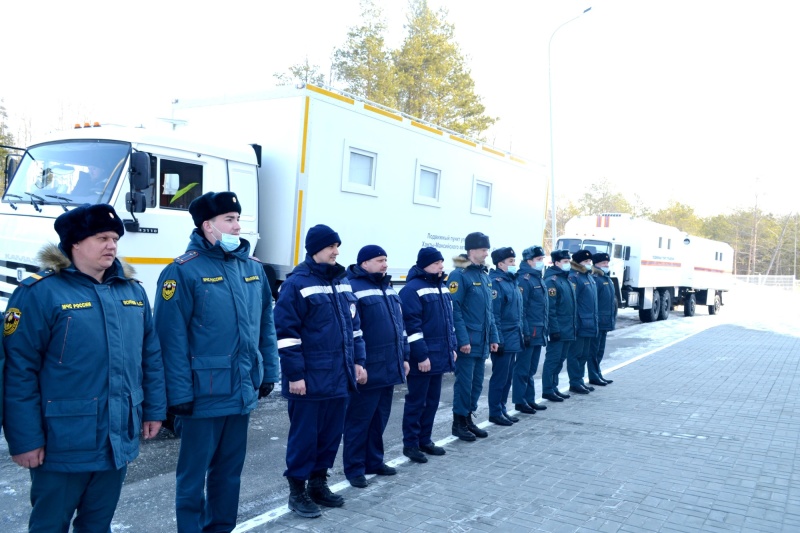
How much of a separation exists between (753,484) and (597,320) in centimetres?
421

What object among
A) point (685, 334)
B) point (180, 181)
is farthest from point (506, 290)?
point (685, 334)

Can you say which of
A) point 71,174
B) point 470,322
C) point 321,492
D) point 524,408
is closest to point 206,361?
point 321,492

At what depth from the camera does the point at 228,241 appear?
12.9 ft

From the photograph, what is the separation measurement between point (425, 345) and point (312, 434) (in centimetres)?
163

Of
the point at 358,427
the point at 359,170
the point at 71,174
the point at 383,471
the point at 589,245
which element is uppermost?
the point at 359,170

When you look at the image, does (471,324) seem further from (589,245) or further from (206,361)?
(589,245)

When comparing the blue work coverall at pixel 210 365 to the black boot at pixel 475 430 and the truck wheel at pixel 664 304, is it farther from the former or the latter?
the truck wheel at pixel 664 304

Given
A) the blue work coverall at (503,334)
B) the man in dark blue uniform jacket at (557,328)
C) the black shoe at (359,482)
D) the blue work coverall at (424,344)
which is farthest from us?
the man in dark blue uniform jacket at (557,328)

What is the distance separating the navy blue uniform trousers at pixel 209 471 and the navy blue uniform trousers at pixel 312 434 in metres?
0.63

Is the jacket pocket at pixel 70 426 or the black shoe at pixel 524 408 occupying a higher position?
the jacket pocket at pixel 70 426

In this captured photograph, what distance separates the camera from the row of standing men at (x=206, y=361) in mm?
2939

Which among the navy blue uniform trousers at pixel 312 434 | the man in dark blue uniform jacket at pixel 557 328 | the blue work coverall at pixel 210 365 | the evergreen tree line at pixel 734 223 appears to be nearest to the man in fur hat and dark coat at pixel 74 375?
the blue work coverall at pixel 210 365

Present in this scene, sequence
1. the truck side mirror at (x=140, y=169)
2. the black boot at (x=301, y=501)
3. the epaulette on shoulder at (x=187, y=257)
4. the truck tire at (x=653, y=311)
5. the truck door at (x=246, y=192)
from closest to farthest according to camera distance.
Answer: the epaulette on shoulder at (x=187, y=257), the black boot at (x=301, y=501), the truck side mirror at (x=140, y=169), the truck door at (x=246, y=192), the truck tire at (x=653, y=311)

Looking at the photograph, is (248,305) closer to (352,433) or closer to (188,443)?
(188,443)
